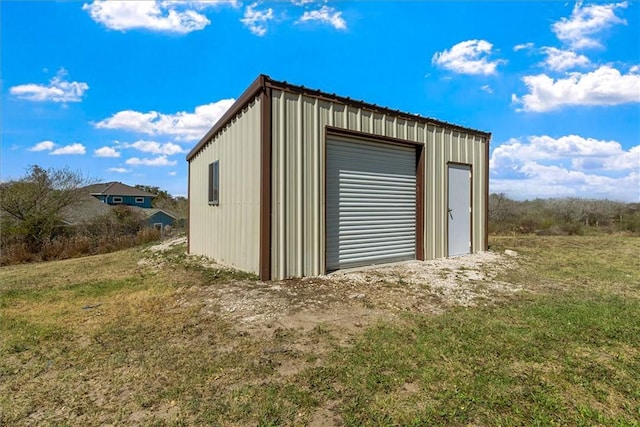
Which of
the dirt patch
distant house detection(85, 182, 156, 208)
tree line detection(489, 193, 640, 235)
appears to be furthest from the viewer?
distant house detection(85, 182, 156, 208)

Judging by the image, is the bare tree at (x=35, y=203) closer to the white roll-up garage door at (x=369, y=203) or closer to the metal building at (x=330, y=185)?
the metal building at (x=330, y=185)

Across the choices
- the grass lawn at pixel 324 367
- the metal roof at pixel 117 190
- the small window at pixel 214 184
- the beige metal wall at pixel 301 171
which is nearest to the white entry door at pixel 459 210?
the beige metal wall at pixel 301 171

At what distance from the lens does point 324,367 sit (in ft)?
8.23

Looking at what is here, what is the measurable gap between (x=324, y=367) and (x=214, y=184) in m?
6.41

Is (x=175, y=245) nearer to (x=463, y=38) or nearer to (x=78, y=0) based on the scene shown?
(x=78, y=0)

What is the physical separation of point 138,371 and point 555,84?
40.2 feet

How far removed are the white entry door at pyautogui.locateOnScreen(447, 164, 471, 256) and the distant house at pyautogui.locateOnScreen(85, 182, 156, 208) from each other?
1304 inches

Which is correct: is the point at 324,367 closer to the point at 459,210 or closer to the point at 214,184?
the point at 214,184

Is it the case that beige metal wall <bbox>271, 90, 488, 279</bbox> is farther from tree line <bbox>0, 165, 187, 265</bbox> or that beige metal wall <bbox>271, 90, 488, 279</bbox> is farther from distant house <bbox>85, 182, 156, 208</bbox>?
distant house <bbox>85, 182, 156, 208</bbox>

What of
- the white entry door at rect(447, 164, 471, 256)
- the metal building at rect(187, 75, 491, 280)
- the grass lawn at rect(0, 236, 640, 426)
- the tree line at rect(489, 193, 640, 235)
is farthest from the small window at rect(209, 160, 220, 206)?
the tree line at rect(489, 193, 640, 235)

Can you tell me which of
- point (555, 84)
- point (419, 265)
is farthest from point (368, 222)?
point (555, 84)

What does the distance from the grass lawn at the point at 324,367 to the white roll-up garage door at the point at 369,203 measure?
107 inches

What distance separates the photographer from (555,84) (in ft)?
31.5

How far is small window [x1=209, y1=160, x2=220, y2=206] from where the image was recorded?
7687 mm
